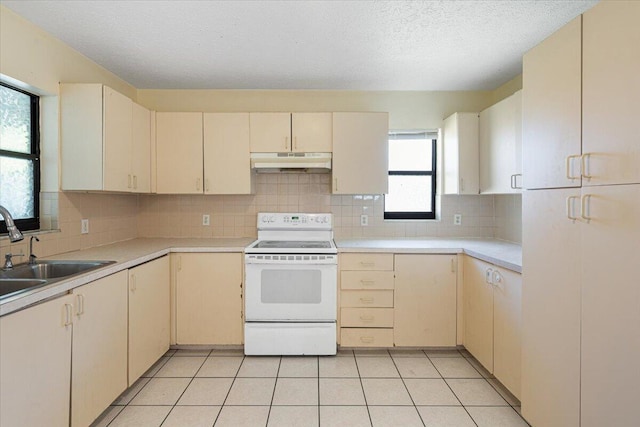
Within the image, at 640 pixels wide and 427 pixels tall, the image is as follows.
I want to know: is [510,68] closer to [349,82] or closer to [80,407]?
[349,82]

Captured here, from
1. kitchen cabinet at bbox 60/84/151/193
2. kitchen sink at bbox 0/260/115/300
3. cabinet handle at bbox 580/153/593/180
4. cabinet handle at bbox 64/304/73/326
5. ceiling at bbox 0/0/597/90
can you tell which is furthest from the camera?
kitchen cabinet at bbox 60/84/151/193

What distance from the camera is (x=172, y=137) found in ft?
10.2

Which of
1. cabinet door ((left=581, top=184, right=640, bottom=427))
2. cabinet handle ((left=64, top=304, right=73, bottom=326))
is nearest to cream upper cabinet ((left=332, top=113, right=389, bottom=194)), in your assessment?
cabinet door ((left=581, top=184, right=640, bottom=427))

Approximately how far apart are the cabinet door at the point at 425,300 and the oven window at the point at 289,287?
70 cm

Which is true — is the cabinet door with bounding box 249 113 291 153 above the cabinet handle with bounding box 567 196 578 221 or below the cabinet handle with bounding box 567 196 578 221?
above

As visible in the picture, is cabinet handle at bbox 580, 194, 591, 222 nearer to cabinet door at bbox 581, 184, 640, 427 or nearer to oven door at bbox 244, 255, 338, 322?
cabinet door at bbox 581, 184, 640, 427

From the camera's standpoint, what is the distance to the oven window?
9.11ft

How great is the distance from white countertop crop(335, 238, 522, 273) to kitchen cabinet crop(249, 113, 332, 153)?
93cm

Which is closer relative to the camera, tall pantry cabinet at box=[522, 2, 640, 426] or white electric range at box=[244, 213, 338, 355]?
tall pantry cabinet at box=[522, 2, 640, 426]

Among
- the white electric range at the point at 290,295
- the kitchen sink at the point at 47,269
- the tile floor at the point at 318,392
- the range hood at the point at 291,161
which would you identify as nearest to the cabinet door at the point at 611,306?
the tile floor at the point at 318,392

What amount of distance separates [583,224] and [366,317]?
5.82 ft

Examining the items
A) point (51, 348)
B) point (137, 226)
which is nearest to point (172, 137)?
point (137, 226)

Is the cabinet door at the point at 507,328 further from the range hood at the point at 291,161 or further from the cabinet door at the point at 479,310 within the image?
the range hood at the point at 291,161

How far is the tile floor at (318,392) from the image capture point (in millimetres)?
1984
